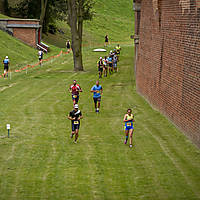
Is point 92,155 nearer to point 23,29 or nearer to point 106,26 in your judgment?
point 23,29

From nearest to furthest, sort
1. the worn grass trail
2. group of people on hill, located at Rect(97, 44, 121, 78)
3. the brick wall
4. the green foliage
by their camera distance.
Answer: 1. the worn grass trail
2. group of people on hill, located at Rect(97, 44, 121, 78)
3. the brick wall
4. the green foliage

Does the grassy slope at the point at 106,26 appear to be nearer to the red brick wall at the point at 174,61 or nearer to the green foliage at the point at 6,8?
the green foliage at the point at 6,8

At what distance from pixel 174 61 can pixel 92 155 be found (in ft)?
25.5

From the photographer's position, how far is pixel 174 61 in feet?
78.5

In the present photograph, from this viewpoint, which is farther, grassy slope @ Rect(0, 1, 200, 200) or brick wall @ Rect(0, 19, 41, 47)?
brick wall @ Rect(0, 19, 41, 47)

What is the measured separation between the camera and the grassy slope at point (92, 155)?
14.7m

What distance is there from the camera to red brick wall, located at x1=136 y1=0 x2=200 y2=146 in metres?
20.2

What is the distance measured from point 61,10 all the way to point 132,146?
58076 millimetres

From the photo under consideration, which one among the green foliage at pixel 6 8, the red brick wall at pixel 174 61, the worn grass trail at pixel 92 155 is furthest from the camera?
the green foliage at pixel 6 8

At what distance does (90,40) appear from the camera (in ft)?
287

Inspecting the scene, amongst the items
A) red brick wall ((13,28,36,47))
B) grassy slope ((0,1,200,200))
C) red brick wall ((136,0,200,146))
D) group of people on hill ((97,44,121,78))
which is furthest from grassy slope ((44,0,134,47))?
grassy slope ((0,1,200,200))

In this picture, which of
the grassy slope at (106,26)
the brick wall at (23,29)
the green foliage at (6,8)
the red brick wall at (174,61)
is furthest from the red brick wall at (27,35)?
the red brick wall at (174,61)

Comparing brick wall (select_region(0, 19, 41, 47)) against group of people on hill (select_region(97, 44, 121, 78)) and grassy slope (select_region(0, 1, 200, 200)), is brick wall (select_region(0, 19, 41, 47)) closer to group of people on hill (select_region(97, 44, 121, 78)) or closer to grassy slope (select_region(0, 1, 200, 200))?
group of people on hill (select_region(97, 44, 121, 78))

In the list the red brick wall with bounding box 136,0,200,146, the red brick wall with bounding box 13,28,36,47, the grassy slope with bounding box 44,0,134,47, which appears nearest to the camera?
the red brick wall with bounding box 136,0,200,146
